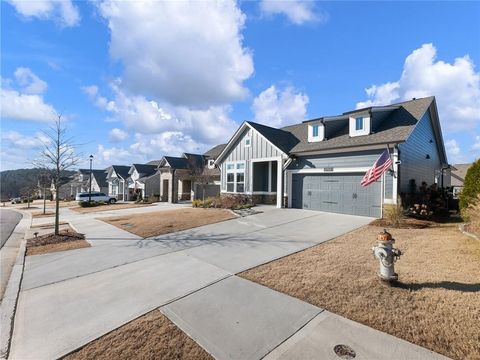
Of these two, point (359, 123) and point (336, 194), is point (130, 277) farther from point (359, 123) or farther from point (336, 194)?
point (359, 123)

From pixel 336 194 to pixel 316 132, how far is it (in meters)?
4.50

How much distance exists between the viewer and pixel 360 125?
557 inches

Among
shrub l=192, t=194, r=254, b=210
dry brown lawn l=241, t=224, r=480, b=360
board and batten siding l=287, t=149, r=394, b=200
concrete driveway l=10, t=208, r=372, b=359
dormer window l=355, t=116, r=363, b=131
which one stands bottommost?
concrete driveway l=10, t=208, r=372, b=359

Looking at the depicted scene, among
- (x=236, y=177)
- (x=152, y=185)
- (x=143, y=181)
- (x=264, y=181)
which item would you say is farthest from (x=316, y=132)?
(x=143, y=181)

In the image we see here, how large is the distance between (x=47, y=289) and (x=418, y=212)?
14.5 m

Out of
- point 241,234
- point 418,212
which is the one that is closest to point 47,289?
point 241,234

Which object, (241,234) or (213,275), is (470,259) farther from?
(241,234)

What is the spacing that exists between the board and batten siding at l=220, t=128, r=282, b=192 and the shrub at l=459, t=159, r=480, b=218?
31.6 feet

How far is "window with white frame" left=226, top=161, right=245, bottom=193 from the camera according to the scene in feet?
64.5

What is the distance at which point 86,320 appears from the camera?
4.00 metres

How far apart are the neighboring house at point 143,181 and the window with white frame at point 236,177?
1903cm

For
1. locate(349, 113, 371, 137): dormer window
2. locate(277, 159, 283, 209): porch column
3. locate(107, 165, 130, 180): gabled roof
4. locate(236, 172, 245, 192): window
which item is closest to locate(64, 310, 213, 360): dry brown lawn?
locate(277, 159, 283, 209): porch column

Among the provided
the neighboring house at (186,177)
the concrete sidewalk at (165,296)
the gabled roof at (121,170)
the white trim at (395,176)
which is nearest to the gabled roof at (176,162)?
the neighboring house at (186,177)

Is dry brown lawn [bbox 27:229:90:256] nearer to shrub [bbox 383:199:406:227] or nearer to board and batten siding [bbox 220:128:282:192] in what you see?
board and batten siding [bbox 220:128:282:192]
